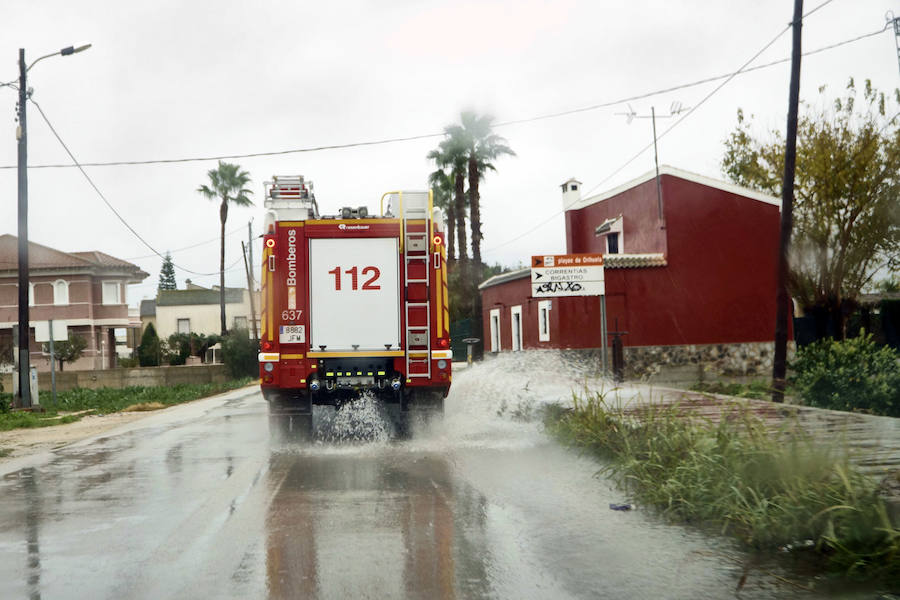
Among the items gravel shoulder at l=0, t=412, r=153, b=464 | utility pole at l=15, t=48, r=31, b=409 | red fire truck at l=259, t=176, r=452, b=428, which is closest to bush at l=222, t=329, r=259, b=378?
utility pole at l=15, t=48, r=31, b=409

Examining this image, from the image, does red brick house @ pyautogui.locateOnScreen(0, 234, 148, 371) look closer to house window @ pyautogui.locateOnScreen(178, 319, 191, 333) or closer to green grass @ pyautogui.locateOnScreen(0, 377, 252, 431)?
green grass @ pyautogui.locateOnScreen(0, 377, 252, 431)

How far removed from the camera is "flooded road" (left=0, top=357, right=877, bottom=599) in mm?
5129

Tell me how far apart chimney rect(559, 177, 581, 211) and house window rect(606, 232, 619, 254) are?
8.50ft

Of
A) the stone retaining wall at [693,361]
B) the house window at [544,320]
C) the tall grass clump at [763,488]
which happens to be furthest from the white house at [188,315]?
the tall grass clump at [763,488]

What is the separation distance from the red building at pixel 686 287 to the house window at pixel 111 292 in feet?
89.6

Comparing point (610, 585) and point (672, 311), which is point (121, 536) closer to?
point (610, 585)

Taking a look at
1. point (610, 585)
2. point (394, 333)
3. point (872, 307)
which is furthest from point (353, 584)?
point (872, 307)

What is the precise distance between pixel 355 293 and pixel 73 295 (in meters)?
41.0

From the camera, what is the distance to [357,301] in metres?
12.1

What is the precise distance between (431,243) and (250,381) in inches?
1071

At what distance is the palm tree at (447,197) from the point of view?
46781mm

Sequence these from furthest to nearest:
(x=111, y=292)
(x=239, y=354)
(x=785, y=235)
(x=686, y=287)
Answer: (x=111, y=292) → (x=239, y=354) → (x=686, y=287) → (x=785, y=235)

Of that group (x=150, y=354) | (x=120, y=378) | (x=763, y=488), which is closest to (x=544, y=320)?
(x=120, y=378)

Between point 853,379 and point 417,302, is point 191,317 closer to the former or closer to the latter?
point 853,379
